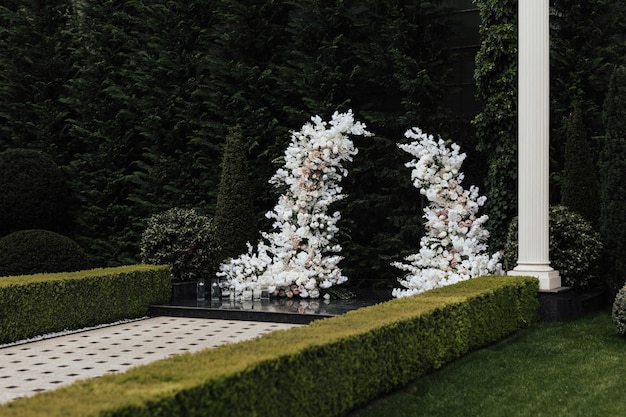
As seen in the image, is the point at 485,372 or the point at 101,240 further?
the point at 101,240

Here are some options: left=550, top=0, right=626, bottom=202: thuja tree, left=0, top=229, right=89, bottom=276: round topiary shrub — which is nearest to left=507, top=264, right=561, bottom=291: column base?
left=550, top=0, right=626, bottom=202: thuja tree

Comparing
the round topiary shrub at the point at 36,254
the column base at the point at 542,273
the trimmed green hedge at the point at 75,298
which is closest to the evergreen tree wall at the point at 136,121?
the round topiary shrub at the point at 36,254

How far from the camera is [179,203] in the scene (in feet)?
48.2

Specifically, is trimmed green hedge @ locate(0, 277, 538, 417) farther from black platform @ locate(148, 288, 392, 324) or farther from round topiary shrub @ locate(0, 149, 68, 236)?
round topiary shrub @ locate(0, 149, 68, 236)

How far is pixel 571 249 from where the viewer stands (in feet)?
32.5

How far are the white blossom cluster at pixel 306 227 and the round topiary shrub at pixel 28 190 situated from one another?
4.77 metres

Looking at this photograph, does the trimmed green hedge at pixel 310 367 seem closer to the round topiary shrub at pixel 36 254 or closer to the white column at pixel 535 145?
the white column at pixel 535 145

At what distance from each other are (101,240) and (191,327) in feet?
19.9

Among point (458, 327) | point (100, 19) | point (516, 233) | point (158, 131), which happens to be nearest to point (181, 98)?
point (158, 131)

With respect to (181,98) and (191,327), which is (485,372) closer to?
(191,327)

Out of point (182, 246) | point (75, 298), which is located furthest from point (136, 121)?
point (75, 298)

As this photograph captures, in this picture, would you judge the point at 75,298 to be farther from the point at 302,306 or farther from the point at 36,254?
the point at 302,306

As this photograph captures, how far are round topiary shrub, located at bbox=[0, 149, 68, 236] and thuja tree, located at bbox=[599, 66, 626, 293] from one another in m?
10.2

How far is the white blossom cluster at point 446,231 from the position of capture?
10305mm
